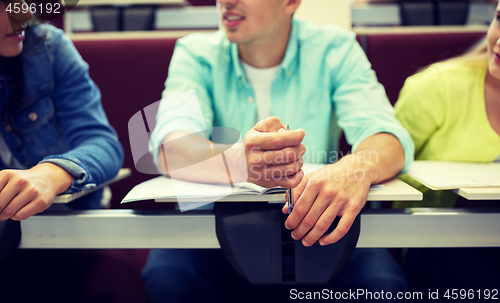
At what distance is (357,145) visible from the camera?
66cm

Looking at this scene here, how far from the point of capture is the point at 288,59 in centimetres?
82

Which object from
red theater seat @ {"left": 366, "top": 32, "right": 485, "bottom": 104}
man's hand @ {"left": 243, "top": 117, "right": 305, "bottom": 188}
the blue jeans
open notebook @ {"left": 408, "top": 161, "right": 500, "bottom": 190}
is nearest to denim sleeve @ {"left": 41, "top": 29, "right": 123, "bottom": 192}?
the blue jeans

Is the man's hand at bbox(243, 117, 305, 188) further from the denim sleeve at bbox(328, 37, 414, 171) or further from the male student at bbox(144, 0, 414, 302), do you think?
the denim sleeve at bbox(328, 37, 414, 171)

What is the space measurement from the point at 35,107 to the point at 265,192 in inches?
21.8

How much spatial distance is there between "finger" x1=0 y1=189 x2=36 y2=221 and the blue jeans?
0.87 ft

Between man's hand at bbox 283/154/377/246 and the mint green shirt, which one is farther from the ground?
the mint green shirt

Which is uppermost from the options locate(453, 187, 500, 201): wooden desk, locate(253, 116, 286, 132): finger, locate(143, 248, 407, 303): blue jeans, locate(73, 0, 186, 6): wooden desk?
locate(73, 0, 186, 6): wooden desk

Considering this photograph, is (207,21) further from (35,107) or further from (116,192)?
(35,107)

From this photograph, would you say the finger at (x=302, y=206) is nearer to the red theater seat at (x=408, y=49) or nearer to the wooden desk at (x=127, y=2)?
the red theater seat at (x=408, y=49)

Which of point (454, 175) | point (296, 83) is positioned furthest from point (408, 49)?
point (454, 175)

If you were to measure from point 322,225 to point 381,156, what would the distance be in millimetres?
205

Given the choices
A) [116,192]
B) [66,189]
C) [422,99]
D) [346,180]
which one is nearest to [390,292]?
[346,180]

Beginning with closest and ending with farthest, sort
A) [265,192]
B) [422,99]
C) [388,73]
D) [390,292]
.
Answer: [265,192] < [390,292] < [422,99] < [388,73]

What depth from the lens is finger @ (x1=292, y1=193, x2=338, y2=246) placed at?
44cm
